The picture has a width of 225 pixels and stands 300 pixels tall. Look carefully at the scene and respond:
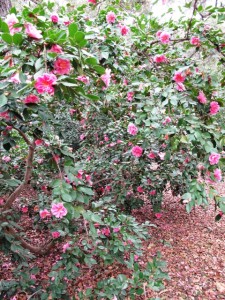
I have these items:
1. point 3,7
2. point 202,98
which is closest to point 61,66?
point 202,98

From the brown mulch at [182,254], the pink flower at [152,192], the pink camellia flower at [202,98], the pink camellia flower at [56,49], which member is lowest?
the brown mulch at [182,254]

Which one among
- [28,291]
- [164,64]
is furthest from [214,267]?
[164,64]

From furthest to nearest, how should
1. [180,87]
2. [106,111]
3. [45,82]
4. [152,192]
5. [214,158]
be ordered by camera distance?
[152,192], [106,111], [180,87], [214,158], [45,82]

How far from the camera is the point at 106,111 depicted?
249cm

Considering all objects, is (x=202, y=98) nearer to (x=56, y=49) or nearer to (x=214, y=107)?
(x=214, y=107)

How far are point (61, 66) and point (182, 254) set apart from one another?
2.53 metres

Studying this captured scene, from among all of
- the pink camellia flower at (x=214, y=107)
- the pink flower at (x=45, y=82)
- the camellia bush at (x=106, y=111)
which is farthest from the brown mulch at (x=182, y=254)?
the pink flower at (x=45, y=82)

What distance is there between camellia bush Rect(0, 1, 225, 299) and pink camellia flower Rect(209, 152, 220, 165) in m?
0.02

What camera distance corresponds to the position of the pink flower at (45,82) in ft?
2.69

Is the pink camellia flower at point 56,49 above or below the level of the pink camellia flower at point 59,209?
above

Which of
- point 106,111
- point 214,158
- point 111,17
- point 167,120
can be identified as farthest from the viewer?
point 106,111

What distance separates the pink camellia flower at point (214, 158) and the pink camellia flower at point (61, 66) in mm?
765

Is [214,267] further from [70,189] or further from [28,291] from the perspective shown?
[70,189]

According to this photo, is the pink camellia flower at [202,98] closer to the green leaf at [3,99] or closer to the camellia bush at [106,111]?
the camellia bush at [106,111]
